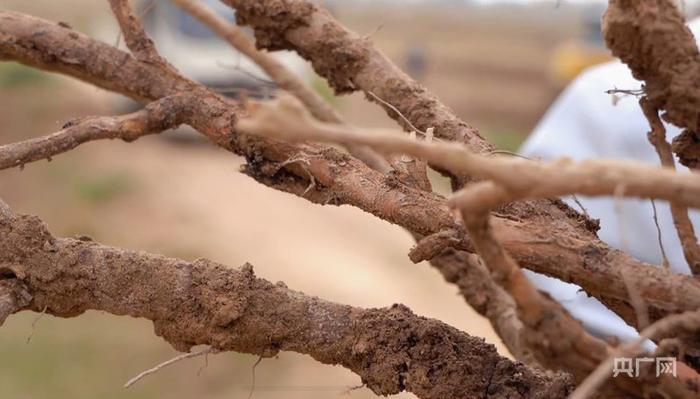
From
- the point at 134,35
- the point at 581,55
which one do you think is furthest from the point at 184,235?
the point at 134,35

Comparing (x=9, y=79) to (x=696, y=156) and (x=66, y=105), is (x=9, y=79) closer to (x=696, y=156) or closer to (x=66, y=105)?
(x=66, y=105)

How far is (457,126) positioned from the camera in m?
1.13

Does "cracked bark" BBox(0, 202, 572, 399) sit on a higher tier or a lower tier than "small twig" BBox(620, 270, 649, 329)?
lower

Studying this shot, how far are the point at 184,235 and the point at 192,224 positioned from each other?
20cm

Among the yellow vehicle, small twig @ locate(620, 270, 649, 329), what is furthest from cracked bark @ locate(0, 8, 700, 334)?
the yellow vehicle

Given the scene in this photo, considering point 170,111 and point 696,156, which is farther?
point 170,111

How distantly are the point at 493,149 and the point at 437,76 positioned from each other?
9172mm

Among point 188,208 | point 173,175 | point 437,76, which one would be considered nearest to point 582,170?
point 188,208

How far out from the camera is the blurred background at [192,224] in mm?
4004

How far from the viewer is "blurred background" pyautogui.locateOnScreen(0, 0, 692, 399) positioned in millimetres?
4004

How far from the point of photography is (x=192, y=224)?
17.9ft

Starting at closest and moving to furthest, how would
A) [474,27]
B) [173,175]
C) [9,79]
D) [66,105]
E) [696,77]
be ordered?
A: [696,77] < [173,175] < [66,105] < [9,79] < [474,27]

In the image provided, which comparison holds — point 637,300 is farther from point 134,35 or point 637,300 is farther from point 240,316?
point 134,35

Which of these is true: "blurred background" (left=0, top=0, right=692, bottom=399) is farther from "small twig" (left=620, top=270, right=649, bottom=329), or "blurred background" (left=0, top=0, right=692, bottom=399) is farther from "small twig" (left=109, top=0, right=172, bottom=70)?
"small twig" (left=620, top=270, right=649, bottom=329)
